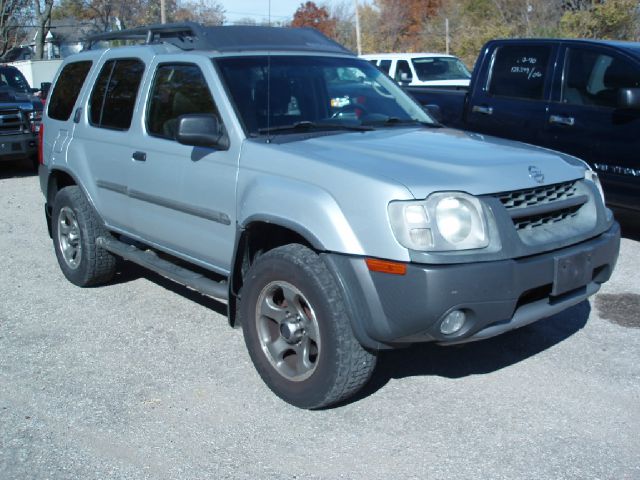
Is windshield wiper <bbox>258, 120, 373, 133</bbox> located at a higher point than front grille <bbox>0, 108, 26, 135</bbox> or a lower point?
higher

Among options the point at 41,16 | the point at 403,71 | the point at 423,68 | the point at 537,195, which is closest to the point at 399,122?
the point at 537,195

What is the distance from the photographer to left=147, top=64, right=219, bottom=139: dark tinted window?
4.77 metres

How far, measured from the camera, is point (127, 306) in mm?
5891

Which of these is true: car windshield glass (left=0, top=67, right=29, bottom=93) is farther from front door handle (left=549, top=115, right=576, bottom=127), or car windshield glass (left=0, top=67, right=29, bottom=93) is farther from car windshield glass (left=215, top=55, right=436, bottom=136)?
car windshield glass (left=215, top=55, right=436, bottom=136)

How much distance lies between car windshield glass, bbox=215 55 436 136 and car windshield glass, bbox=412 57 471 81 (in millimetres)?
11895

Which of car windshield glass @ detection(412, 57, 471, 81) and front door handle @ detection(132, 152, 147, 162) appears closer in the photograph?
front door handle @ detection(132, 152, 147, 162)

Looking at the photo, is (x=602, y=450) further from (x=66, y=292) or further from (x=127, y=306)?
(x=66, y=292)

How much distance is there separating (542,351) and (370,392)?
49.3 inches

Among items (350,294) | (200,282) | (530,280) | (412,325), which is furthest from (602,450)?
(200,282)

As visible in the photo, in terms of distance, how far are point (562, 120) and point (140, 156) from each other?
421cm

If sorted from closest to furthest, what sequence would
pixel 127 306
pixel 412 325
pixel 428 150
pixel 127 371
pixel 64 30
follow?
pixel 412 325
pixel 428 150
pixel 127 371
pixel 127 306
pixel 64 30

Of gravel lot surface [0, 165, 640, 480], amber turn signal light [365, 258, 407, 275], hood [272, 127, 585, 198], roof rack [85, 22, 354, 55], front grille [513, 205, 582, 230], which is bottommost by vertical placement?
gravel lot surface [0, 165, 640, 480]

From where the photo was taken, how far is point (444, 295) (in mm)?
3461

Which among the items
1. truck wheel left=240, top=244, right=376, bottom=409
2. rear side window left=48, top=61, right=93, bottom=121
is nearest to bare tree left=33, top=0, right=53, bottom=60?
rear side window left=48, top=61, right=93, bottom=121
